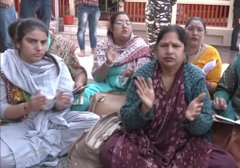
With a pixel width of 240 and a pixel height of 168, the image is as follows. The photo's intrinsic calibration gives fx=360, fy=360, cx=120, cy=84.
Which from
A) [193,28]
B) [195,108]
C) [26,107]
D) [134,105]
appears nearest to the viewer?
[195,108]

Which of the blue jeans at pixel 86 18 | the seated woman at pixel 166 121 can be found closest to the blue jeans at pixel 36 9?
the blue jeans at pixel 86 18

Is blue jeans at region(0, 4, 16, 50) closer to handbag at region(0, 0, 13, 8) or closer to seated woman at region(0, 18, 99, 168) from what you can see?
handbag at region(0, 0, 13, 8)

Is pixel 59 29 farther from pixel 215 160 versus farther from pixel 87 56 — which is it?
pixel 215 160

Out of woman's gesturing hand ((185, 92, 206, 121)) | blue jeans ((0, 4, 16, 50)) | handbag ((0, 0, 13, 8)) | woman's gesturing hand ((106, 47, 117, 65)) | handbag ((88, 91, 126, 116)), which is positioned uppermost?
handbag ((0, 0, 13, 8))

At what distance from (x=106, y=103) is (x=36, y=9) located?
80.0 inches

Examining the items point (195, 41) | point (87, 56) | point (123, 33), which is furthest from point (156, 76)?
point (87, 56)

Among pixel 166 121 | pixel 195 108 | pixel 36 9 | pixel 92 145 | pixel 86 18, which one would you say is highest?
pixel 36 9

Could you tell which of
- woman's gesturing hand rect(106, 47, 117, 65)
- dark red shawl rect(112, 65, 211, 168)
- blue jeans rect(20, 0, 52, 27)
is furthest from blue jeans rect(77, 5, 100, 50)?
dark red shawl rect(112, 65, 211, 168)

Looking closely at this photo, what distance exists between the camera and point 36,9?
171 inches

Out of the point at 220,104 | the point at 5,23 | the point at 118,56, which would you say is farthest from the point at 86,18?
the point at 220,104

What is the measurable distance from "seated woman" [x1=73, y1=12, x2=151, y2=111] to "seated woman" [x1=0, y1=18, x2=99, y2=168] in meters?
0.51

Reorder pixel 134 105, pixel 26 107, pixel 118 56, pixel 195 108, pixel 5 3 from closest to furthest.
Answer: pixel 195 108 < pixel 134 105 < pixel 26 107 < pixel 118 56 < pixel 5 3

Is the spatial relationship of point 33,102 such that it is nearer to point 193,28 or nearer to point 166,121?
point 166,121

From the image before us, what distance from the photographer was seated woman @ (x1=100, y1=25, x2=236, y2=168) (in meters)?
2.10
